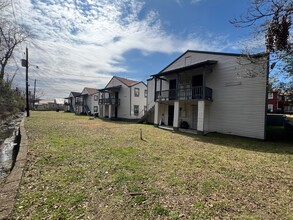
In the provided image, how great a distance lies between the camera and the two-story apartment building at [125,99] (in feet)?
93.0

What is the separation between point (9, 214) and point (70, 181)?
4.93 feet

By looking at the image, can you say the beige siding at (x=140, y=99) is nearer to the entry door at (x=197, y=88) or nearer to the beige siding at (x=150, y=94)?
the beige siding at (x=150, y=94)

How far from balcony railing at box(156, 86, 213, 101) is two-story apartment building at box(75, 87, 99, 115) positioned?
26.0 metres

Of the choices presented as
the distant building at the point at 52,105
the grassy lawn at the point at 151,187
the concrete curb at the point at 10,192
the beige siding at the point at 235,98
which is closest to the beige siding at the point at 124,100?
the beige siding at the point at 235,98

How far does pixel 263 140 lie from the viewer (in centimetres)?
1184

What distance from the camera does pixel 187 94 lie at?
15773 mm

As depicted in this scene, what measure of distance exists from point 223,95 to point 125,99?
1762 centimetres

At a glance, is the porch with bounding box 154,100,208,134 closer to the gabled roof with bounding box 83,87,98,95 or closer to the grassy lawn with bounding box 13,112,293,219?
the grassy lawn with bounding box 13,112,293,219

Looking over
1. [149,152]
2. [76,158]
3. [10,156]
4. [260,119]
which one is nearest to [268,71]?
[260,119]

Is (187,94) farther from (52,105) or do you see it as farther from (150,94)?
(52,105)

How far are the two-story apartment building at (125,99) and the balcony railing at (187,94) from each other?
395 inches

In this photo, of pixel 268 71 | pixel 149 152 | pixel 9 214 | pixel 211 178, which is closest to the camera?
pixel 9 214

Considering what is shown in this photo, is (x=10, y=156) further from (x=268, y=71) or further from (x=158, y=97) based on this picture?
(x=268, y=71)

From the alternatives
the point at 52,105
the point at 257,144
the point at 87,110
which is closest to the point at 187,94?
the point at 257,144
